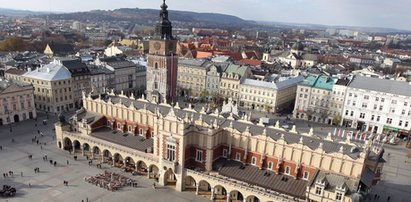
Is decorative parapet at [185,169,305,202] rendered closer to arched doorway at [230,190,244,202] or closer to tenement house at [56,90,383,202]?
tenement house at [56,90,383,202]

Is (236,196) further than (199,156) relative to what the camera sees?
No

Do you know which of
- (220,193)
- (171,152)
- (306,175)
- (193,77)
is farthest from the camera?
(193,77)

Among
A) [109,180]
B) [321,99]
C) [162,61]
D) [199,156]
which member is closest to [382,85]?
[321,99]

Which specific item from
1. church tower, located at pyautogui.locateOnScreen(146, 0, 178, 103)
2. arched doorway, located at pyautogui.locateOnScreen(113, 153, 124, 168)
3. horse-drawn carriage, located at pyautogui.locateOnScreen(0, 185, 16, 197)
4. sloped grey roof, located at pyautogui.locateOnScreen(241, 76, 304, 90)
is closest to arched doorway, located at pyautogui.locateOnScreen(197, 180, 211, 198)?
arched doorway, located at pyautogui.locateOnScreen(113, 153, 124, 168)

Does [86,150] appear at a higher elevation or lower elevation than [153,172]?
lower

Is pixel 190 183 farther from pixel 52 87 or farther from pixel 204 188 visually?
Answer: pixel 52 87

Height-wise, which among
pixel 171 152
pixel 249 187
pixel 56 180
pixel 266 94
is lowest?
pixel 56 180

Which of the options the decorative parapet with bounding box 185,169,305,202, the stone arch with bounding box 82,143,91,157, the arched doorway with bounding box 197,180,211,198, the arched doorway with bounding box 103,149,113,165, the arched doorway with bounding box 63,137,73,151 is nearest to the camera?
the decorative parapet with bounding box 185,169,305,202
